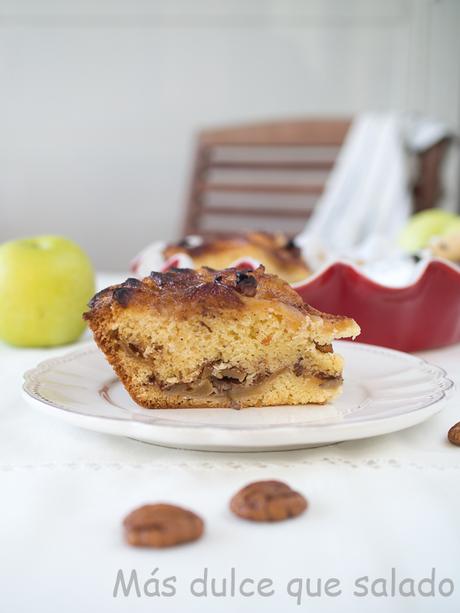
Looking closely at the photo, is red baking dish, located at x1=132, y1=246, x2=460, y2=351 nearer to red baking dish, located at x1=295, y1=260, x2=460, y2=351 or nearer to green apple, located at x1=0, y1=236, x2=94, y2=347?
red baking dish, located at x1=295, y1=260, x2=460, y2=351

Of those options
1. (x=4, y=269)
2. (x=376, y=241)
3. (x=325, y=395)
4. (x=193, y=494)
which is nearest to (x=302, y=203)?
(x=376, y=241)

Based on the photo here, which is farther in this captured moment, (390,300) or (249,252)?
(249,252)

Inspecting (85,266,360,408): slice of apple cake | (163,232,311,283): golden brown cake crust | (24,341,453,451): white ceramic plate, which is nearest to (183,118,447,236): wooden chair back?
(163,232,311,283): golden brown cake crust

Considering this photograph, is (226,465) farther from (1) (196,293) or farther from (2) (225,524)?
(1) (196,293)

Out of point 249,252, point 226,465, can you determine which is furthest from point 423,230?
point 226,465

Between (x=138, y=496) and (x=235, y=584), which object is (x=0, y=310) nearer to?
(x=138, y=496)

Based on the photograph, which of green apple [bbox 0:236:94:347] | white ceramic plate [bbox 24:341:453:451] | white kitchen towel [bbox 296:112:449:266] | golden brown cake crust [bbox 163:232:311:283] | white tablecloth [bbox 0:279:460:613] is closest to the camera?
white tablecloth [bbox 0:279:460:613]
